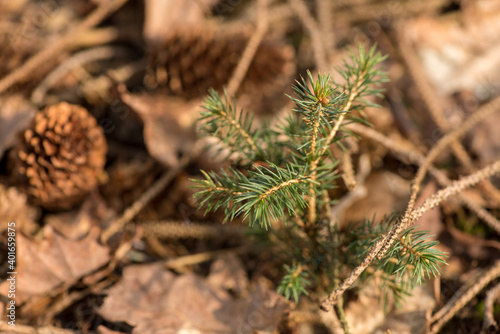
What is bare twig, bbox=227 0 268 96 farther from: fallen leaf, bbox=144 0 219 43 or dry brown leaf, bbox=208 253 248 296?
dry brown leaf, bbox=208 253 248 296

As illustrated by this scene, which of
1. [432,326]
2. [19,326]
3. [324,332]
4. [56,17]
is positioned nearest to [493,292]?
[432,326]

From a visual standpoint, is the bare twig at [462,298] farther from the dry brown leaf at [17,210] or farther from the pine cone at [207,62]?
the dry brown leaf at [17,210]

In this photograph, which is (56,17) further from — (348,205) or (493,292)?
(493,292)

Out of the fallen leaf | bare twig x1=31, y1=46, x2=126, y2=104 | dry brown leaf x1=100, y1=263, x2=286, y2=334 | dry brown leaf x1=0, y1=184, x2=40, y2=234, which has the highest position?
the fallen leaf

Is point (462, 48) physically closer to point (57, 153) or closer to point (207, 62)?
point (207, 62)

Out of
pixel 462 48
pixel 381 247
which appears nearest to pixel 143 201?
pixel 381 247

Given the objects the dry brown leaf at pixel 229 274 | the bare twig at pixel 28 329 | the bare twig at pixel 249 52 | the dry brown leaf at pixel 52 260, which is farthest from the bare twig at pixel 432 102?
the bare twig at pixel 28 329

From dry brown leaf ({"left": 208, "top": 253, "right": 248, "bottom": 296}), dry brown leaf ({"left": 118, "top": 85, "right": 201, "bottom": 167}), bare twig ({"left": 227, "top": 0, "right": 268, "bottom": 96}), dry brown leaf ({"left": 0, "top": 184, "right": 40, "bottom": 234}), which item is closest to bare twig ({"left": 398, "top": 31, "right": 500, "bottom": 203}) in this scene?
bare twig ({"left": 227, "top": 0, "right": 268, "bottom": 96})
